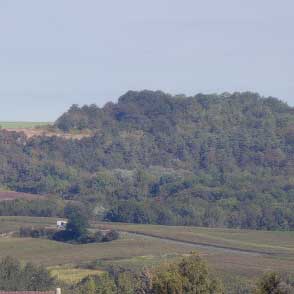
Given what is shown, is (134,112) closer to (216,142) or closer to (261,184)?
(216,142)

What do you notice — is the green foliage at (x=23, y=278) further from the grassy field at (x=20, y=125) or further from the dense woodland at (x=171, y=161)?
the grassy field at (x=20, y=125)

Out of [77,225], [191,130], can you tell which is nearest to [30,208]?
[77,225]

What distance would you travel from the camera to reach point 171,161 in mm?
155375

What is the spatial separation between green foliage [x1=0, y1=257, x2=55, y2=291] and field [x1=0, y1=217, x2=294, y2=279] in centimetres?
1032

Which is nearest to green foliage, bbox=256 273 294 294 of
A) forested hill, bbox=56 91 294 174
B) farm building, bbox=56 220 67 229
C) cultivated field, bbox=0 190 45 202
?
farm building, bbox=56 220 67 229

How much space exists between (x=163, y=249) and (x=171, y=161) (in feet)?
234

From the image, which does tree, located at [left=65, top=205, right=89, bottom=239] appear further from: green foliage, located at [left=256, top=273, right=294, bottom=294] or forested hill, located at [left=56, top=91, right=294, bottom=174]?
green foliage, located at [left=256, top=273, right=294, bottom=294]

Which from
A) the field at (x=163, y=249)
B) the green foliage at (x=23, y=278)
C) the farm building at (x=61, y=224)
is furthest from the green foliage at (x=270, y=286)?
the farm building at (x=61, y=224)

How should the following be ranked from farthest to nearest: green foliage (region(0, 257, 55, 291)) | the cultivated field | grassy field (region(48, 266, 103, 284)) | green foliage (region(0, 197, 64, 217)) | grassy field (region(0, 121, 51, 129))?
grassy field (region(0, 121, 51, 129)), the cultivated field, green foliage (region(0, 197, 64, 217)), grassy field (region(48, 266, 103, 284)), green foliage (region(0, 257, 55, 291))

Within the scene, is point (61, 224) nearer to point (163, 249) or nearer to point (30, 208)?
point (30, 208)

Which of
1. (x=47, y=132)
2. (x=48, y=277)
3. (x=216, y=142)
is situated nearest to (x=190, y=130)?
(x=216, y=142)

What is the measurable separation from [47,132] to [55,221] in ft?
177

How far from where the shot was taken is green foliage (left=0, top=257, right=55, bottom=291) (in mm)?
52375

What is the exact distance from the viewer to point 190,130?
6348 inches
